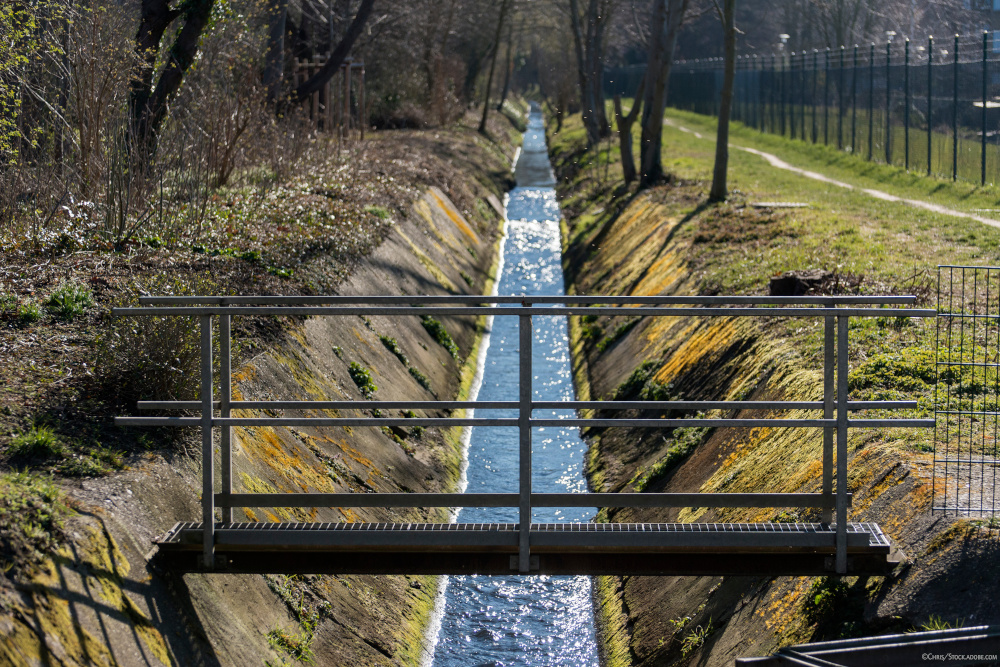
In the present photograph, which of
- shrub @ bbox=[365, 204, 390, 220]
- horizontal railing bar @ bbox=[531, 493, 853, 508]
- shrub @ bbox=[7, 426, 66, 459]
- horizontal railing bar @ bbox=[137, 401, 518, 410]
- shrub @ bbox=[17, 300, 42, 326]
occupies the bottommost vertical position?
horizontal railing bar @ bbox=[531, 493, 853, 508]

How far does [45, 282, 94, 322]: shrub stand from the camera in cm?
873

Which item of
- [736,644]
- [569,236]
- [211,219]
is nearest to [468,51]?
[569,236]

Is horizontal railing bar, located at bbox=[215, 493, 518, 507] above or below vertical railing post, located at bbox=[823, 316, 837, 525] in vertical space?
below

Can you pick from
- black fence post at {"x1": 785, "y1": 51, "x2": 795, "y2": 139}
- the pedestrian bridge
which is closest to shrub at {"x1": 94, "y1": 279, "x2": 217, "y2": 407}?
the pedestrian bridge

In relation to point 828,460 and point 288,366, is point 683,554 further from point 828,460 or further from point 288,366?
point 288,366

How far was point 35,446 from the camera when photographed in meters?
6.45

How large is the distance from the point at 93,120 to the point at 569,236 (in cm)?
1912

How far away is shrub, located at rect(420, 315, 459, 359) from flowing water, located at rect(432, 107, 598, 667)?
0.80m

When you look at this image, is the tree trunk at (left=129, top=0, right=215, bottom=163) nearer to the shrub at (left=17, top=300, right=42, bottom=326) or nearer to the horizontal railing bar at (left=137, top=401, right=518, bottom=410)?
the shrub at (left=17, top=300, right=42, bottom=326)

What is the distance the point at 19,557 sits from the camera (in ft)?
17.8

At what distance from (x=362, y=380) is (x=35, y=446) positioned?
5.87 metres

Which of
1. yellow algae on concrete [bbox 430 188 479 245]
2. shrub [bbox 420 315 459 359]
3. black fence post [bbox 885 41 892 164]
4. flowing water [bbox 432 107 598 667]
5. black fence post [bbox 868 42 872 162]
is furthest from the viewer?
black fence post [bbox 868 42 872 162]

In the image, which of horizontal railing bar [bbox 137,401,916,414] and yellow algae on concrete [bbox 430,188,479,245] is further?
yellow algae on concrete [bbox 430,188,479,245]

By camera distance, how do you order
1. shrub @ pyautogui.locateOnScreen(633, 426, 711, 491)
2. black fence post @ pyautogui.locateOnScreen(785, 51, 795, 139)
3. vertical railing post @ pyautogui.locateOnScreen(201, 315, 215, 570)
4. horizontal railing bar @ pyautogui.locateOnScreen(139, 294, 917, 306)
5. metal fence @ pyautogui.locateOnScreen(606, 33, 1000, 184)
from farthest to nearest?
black fence post @ pyautogui.locateOnScreen(785, 51, 795, 139), metal fence @ pyautogui.locateOnScreen(606, 33, 1000, 184), shrub @ pyautogui.locateOnScreen(633, 426, 711, 491), horizontal railing bar @ pyautogui.locateOnScreen(139, 294, 917, 306), vertical railing post @ pyautogui.locateOnScreen(201, 315, 215, 570)
